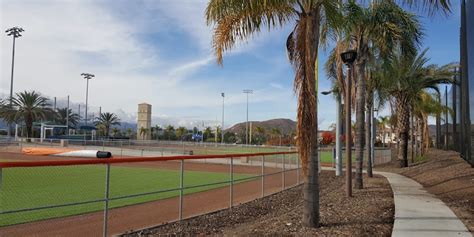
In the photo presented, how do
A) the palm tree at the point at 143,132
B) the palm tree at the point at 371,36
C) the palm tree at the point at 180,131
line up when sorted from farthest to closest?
the palm tree at the point at 180,131
the palm tree at the point at 143,132
the palm tree at the point at 371,36

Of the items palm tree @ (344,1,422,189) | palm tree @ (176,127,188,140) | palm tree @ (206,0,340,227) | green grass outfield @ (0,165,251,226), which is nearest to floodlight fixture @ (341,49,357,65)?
palm tree @ (344,1,422,189)

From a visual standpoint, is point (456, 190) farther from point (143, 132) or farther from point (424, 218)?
point (143, 132)

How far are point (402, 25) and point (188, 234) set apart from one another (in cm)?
1261

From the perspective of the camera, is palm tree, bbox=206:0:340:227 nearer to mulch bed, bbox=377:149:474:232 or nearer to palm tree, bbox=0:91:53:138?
mulch bed, bbox=377:149:474:232

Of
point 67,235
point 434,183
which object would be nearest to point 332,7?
point 67,235

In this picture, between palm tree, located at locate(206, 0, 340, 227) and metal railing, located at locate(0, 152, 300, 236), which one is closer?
metal railing, located at locate(0, 152, 300, 236)

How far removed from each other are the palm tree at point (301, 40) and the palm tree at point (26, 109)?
2923 inches

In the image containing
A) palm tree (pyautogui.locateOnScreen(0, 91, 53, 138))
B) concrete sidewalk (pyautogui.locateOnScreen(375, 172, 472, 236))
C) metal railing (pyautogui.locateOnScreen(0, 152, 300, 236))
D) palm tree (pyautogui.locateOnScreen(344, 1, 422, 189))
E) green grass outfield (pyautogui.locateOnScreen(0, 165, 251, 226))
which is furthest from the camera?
palm tree (pyautogui.locateOnScreen(0, 91, 53, 138))

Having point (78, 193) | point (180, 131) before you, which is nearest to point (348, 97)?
point (78, 193)

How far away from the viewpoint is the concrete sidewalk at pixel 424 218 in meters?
8.27

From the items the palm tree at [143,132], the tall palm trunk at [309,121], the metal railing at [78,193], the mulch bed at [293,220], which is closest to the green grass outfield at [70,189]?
the metal railing at [78,193]

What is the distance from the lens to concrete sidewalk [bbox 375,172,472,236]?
8.27m

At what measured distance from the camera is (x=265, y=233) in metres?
8.27

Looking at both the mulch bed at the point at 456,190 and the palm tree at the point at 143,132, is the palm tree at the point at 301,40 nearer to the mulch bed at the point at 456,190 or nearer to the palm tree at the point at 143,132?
the mulch bed at the point at 456,190
